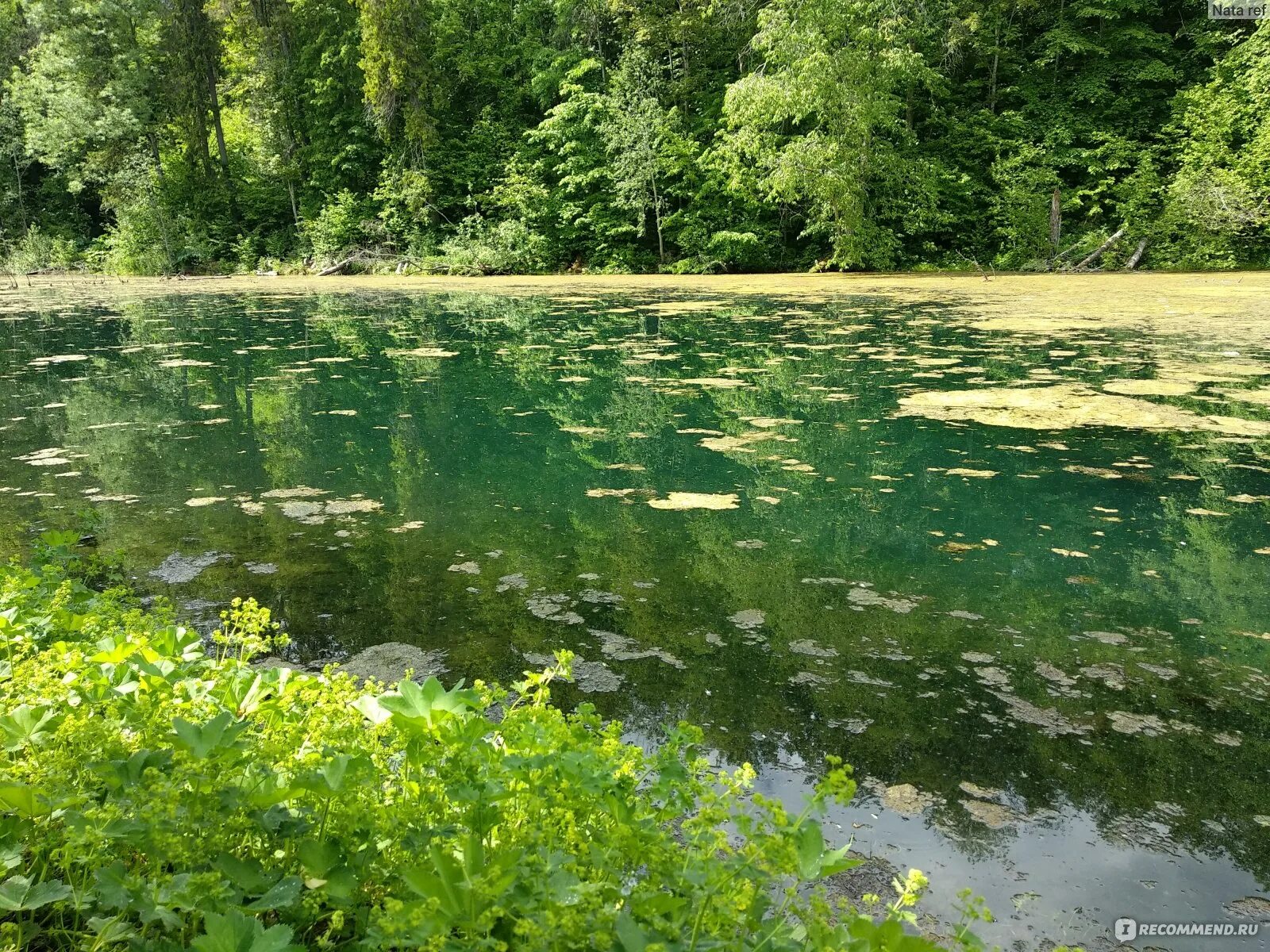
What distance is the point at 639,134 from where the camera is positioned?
19156 millimetres

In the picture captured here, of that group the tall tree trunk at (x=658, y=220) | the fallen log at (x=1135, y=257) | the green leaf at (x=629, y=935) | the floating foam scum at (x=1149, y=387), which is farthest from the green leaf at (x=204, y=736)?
the fallen log at (x=1135, y=257)

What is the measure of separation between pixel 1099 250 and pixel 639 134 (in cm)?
1032

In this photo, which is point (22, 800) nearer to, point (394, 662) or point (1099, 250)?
point (394, 662)

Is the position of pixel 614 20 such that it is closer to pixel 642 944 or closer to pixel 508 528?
pixel 508 528

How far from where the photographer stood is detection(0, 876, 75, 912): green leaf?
3.47ft

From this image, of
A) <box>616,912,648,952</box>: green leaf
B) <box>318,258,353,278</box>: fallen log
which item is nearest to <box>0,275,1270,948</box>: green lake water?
<box>616,912,648,952</box>: green leaf

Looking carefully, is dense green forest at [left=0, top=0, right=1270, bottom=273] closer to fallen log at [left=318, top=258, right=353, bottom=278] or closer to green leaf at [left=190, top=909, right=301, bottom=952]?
fallen log at [left=318, top=258, right=353, bottom=278]

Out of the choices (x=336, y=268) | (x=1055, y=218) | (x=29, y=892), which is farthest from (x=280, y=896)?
(x=336, y=268)

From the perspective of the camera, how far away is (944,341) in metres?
8.44

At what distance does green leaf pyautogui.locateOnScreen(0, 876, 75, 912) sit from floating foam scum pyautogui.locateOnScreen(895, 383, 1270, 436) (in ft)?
16.9

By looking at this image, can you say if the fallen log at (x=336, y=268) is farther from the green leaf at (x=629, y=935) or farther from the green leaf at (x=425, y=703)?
the green leaf at (x=629, y=935)

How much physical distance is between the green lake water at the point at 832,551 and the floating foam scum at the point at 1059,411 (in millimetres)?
44

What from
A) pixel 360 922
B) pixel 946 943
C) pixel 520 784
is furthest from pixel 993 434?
pixel 360 922

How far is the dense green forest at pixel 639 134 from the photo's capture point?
16.7 m
